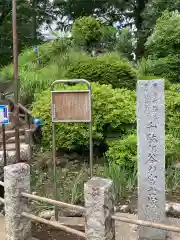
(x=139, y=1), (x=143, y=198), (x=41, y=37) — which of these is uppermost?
(x=139, y=1)

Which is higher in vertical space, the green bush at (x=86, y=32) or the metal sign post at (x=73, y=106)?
the green bush at (x=86, y=32)

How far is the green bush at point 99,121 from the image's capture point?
227 inches

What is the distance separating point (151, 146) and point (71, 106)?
41.7 inches

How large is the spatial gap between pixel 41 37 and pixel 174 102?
14875mm

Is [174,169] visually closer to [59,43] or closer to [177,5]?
[59,43]

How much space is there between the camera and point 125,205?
434 cm

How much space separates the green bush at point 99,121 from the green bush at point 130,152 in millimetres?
479

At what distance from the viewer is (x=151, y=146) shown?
330 cm

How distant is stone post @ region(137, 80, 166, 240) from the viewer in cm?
328

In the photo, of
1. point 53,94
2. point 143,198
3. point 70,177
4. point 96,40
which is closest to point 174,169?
point 70,177

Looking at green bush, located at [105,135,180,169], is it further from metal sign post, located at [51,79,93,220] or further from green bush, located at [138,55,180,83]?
green bush, located at [138,55,180,83]

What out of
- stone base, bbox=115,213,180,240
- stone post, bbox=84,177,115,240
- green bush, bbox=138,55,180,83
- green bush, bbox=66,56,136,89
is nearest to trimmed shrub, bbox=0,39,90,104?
green bush, bbox=66,56,136,89

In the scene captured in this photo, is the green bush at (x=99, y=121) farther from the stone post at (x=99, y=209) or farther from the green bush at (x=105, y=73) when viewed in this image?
the stone post at (x=99, y=209)

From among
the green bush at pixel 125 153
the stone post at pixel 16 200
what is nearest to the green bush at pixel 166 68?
the green bush at pixel 125 153
